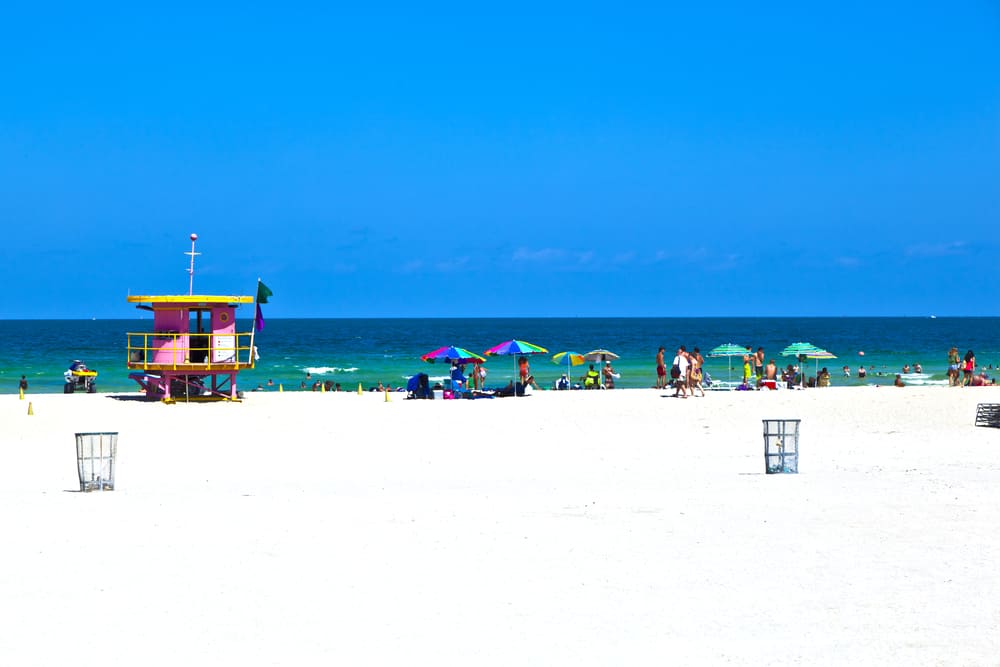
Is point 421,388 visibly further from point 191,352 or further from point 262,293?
point 191,352

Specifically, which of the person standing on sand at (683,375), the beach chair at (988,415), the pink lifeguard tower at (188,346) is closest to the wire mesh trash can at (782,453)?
the beach chair at (988,415)

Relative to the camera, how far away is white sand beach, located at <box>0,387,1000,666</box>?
687cm

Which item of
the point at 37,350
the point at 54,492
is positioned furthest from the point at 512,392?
the point at 37,350

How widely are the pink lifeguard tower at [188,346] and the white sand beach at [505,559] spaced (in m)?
9.56

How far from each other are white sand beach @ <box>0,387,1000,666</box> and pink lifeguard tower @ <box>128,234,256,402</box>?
9.56 m

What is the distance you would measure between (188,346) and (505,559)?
20.9 metres

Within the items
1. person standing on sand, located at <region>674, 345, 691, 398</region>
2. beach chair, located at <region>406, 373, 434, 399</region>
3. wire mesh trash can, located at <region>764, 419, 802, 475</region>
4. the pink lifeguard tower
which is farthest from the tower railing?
wire mesh trash can, located at <region>764, 419, 802, 475</region>

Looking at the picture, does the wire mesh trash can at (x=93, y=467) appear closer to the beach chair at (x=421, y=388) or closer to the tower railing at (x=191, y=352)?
the tower railing at (x=191, y=352)

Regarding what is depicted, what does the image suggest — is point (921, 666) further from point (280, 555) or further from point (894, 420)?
point (894, 420)

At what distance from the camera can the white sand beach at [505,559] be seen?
6867mm

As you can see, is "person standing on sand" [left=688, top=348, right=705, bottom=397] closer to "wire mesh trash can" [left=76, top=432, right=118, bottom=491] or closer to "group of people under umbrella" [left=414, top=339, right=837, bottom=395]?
"group of people under umbrella" [left=414, top=339, right=837, bottom=395]

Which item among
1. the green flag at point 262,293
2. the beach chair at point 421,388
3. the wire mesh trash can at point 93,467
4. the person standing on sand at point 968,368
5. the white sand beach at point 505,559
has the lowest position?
the white sand beach at point 505,559

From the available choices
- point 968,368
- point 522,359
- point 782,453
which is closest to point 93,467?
point 782,453

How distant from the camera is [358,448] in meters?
19.8
